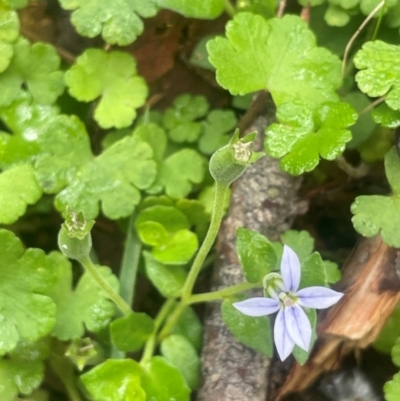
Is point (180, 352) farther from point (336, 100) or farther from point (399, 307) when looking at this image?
point (336, 100)

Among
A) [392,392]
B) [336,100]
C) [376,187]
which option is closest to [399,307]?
[392,392]

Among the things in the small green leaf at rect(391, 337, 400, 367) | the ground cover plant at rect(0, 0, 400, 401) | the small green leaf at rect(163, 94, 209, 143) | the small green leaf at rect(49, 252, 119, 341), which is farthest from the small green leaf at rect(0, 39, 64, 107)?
Result: the small green leaf at rect(391, 337, 400, 367)

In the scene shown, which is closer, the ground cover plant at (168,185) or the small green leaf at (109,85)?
the ground cover plant at (168,185)

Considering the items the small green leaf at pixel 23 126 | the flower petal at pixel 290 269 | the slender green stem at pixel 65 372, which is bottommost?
the slender green stem at pixel 65 372

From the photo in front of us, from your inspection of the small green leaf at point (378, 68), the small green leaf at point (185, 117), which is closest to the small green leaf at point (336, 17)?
the small green leaf at point (378, 68)

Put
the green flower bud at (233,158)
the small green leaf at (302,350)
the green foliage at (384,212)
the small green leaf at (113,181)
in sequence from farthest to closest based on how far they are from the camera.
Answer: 1. the small green leaf at (113,181)
2. the green foliage at (384,212)
3. the small green leaf at (302,350)
4. the green flower bud at (233,158)

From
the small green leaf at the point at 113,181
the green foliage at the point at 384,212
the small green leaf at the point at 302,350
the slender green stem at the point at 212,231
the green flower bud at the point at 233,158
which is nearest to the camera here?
the green flower bud at the point at 233,158

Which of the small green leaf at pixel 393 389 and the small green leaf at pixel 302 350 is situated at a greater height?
the small green leaf at pixel 302 350

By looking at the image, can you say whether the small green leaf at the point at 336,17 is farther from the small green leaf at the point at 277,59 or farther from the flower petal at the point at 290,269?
the flower petal at the point at 290,269
